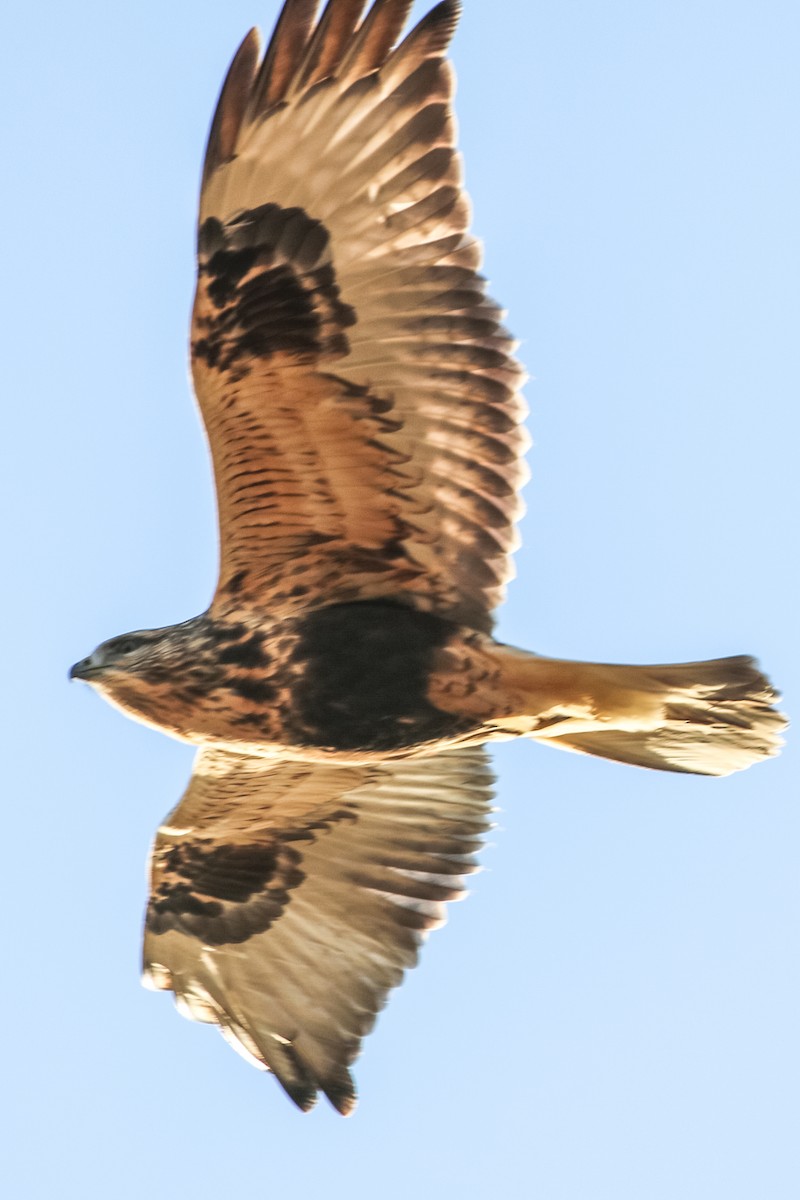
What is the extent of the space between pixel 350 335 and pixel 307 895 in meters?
3.01

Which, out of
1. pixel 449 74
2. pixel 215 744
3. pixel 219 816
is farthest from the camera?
pixel 219 816

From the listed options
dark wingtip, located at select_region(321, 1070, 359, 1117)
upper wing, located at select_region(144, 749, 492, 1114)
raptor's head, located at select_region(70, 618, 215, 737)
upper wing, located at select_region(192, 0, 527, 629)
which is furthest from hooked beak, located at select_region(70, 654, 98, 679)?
dark wingtip, located at select_region(321, 1070, 359, 1117)

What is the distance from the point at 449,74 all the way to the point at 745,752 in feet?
9.85

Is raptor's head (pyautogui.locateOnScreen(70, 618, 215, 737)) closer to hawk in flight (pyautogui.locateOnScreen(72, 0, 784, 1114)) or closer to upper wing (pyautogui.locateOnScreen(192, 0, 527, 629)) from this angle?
hawk in flight (pyautogui.locateOnScreen(72, 0, 784, 1114))

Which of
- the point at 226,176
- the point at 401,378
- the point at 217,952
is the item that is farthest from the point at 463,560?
the point at 217,952

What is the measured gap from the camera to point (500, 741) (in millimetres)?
8055

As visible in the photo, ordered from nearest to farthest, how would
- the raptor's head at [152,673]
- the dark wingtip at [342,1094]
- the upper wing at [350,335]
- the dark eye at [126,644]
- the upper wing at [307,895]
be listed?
the upper wing at [350,335]
the raptor's head at [152,673]
the dark eye at [126,644]
the dark wingtip at [342,1094]
the upper wing at [307,895]

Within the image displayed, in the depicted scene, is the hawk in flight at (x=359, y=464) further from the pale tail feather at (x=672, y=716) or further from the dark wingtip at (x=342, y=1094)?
the dark wingtip at (x=342, y=1094)

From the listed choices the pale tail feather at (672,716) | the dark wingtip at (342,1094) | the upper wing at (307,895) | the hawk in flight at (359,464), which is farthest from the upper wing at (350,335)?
the dark wingtip at (342,1094)

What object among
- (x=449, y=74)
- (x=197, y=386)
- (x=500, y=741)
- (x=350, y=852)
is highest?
(x=449, y=74)

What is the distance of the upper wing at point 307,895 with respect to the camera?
8812mm

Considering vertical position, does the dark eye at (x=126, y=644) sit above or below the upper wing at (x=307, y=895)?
above

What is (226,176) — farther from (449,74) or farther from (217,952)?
(217,952)

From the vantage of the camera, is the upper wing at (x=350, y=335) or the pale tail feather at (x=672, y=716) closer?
the upper wing at (x=350, y=335)
